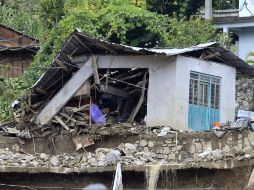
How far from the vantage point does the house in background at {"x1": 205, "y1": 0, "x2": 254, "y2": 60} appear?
26422mm

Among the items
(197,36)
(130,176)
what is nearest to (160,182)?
(130,176)

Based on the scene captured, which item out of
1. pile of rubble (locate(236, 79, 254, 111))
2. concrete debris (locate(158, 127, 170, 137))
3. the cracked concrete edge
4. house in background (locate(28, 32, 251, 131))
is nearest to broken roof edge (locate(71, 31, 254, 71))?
house in background (locate(28, 32, 251, 131))

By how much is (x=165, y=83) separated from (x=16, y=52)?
27.4 ft

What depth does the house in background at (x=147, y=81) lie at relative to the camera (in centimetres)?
1703

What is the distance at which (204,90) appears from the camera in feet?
58.7

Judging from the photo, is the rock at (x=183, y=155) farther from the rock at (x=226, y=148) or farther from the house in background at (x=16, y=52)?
the house in background at (x=16, y=52)

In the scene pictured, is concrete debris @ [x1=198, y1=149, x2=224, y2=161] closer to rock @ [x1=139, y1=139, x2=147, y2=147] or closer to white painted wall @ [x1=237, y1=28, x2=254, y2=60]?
rock @ [x1=139, y1=139, x2=147, y2=147]

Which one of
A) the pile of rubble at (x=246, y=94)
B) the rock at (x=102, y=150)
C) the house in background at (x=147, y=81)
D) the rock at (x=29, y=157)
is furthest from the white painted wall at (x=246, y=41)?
the rock at (x=29, y=157)

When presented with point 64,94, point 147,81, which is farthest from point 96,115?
point 147,81

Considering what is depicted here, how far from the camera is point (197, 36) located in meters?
22.7

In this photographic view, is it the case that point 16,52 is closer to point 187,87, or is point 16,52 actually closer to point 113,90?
point 113,90

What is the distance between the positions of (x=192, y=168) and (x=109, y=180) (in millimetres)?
1771

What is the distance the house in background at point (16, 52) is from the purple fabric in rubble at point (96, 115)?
259 inches

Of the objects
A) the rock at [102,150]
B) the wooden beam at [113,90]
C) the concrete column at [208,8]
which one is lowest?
the rock at [102,150]
